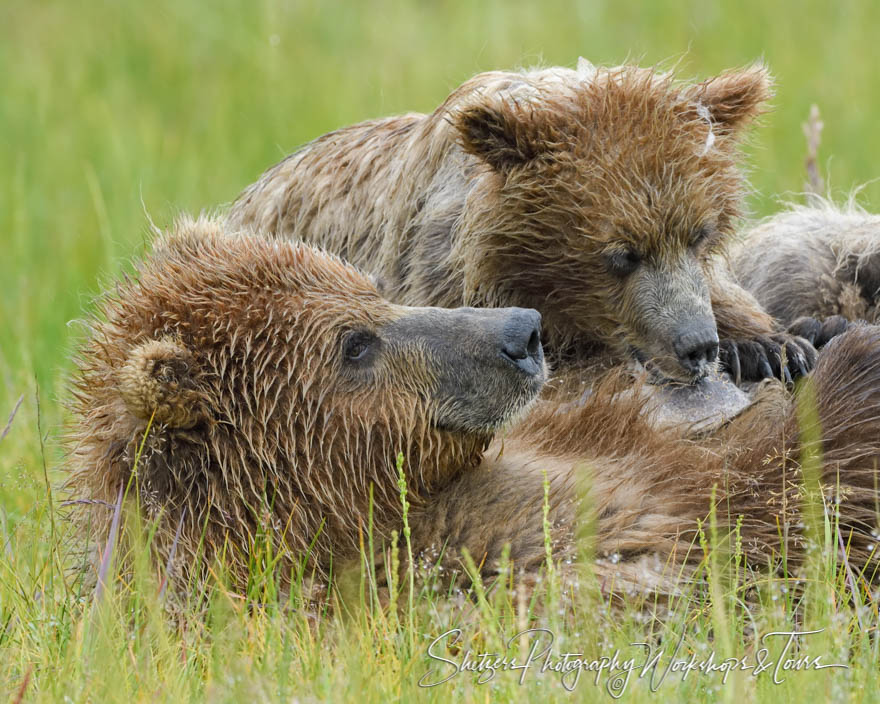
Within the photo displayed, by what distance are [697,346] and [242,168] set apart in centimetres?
554

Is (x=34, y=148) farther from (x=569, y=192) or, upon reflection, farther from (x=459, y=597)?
(x=459, y=597)

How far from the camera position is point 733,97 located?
461 centimetres

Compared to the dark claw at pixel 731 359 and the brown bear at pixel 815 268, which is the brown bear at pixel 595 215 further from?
the brown bear at pixel 815 268

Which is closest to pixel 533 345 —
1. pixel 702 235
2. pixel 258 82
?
pixel 702 235

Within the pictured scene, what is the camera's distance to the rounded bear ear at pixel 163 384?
3.19 metres

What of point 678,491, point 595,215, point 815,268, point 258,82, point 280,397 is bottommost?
point 678,491

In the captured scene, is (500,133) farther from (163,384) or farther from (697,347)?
(163,384)

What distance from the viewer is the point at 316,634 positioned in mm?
3242

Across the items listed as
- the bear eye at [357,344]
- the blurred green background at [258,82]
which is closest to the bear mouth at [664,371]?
the bear eye at [357,344]

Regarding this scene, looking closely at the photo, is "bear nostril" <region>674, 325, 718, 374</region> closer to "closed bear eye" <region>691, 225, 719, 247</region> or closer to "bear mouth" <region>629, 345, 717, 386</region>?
"bear mouth" <region>629, 345, 717, 386</region>

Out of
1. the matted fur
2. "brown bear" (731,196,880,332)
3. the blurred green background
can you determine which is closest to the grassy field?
the blurred green background

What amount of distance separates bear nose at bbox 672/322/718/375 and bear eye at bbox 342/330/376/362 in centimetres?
114

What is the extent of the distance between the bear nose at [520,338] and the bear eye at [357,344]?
1.27 feet

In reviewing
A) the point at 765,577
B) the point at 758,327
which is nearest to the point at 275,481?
the point at 765,577
